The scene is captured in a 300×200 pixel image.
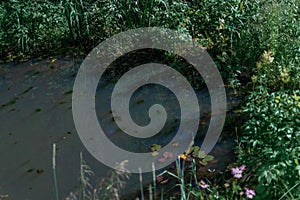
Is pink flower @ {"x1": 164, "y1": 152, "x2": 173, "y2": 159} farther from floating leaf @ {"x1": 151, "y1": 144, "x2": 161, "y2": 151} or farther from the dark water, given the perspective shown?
the dark water

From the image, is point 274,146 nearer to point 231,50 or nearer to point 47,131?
point 231,50

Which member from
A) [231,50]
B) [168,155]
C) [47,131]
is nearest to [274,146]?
[168,155]

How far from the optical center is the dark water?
10.8 feet

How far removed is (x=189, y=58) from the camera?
15.6 ft

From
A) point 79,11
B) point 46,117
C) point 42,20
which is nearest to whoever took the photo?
point 46,117

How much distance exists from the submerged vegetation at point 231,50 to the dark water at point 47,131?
131mm

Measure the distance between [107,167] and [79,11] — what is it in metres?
2.66

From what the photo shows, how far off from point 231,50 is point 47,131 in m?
2.05

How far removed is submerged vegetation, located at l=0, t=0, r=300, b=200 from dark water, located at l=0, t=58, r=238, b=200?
0.13 m

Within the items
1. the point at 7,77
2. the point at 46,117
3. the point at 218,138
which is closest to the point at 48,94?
the point at 46,117

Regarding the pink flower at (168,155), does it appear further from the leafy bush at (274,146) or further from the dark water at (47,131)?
the leafy bush at (274,146)

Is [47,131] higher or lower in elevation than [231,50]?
lower

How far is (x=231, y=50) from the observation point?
4473mm

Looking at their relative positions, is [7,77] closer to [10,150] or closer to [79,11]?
[79,11]
